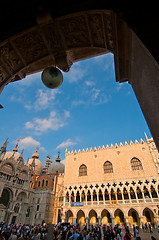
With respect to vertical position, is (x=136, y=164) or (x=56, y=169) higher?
(x=56, y=169)

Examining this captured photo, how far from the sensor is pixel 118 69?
2.91 metres

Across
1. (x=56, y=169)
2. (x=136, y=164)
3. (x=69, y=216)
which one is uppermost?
(x=56, y=169)

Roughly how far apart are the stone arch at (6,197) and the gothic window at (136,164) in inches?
830

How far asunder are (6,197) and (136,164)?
22401 millimetres

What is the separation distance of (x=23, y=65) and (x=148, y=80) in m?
2.89

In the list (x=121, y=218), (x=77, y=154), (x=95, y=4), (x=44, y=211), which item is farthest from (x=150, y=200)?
(x=95, y=4)

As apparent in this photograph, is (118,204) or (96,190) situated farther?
(96,190)

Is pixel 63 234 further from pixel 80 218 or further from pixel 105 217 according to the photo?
pixel 80 218

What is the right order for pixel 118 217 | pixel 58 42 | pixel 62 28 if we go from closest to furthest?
pixel 62 28 → pixel 58 42 → pixel 118 217

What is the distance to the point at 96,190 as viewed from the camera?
22094mm

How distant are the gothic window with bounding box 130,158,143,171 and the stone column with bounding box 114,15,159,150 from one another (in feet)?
72.7

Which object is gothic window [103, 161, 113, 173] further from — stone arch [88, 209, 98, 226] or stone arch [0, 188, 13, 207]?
stone arch [0, 188, 13, 207]

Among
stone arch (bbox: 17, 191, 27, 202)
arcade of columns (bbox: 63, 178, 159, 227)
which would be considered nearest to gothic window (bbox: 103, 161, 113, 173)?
arcade of columns (bbox: 63, 178, 159, 227)

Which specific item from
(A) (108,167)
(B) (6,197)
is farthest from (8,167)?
(A) (108,167)
